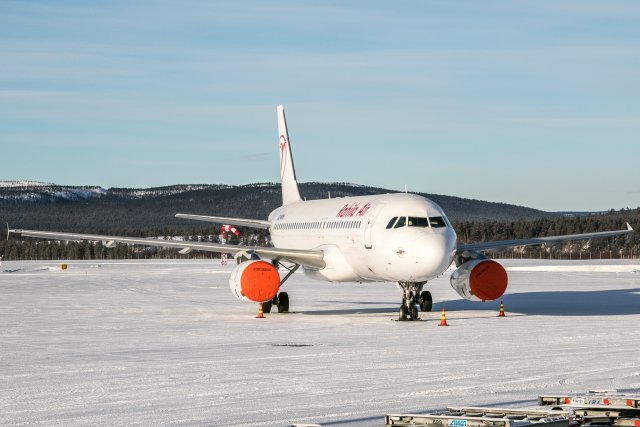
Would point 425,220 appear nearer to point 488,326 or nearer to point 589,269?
point 488,326

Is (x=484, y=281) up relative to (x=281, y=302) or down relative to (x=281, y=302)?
up

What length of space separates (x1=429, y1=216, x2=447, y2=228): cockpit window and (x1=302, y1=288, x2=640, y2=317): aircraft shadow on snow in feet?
15.4

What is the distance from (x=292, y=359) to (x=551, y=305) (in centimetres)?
1964

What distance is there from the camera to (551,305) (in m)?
38.8

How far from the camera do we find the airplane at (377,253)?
31.0 meters

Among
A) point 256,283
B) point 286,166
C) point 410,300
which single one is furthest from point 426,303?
point 286,166

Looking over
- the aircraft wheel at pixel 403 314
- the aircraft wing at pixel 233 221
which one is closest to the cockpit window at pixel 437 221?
the aircraft wheel at pixel 403 314

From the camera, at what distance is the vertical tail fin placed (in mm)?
48188

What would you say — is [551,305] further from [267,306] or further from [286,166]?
[286,166]

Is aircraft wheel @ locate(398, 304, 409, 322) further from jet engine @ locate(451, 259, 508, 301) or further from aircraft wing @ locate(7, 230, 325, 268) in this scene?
aircraft wing @ locate(7, 230, 325, 268)

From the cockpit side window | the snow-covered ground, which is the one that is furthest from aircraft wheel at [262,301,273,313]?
the cockpit side window

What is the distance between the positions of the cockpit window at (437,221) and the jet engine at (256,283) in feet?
15.8

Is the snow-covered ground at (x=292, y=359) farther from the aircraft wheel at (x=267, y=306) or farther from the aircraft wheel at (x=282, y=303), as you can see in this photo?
the aircraft wheel at (x=282, y=303)

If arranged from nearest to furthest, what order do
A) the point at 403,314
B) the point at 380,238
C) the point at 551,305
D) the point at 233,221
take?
the point at 403,314 → the point at 380,238 → the point at 551,305 → the point at 233,221
